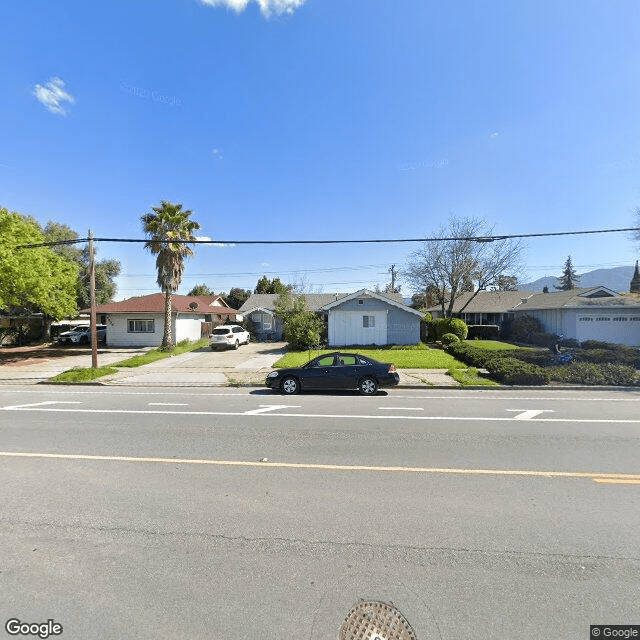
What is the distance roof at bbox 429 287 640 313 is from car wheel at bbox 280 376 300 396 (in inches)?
918

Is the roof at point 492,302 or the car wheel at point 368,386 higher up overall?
the roof at point 492,302

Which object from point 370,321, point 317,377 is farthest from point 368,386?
point 370,321

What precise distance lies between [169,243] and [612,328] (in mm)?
31595

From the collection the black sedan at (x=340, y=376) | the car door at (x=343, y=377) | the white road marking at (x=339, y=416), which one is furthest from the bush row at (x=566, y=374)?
the car door at (x=343, y=377)

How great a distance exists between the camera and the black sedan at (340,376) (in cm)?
1198

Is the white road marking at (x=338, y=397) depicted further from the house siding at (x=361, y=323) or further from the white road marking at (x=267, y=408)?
the house siding at (x=361, y=323)

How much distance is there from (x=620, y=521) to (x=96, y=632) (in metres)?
5.12

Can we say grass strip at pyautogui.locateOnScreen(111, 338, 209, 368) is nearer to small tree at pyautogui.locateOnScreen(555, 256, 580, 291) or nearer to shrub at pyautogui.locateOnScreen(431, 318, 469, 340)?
shrub at pyautogui.locateOnScreen(431, 318, 469, 340)

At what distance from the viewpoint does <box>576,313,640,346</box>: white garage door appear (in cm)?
2523

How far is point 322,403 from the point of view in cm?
1055

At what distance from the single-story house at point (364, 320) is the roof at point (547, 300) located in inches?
450

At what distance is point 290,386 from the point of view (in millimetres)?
12148

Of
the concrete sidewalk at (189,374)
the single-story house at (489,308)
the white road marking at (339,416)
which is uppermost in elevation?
the single-story house at (489,308)

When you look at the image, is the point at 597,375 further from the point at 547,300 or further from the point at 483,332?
the point at 483,332
